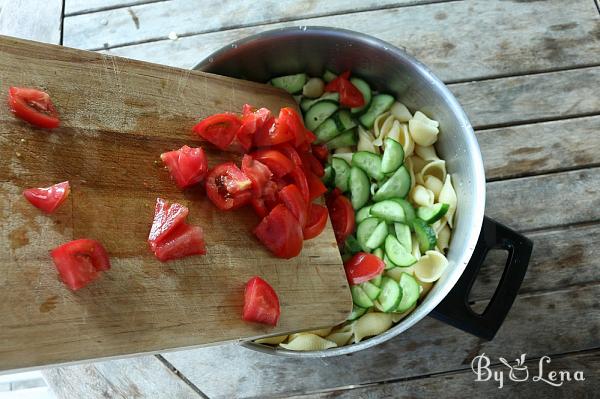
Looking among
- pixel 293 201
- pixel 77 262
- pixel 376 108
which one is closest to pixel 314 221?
pixel 293 201

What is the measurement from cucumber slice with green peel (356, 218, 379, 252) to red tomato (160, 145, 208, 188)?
25.6 inches

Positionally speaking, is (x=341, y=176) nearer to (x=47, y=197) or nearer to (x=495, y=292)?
(x=495, y=292)

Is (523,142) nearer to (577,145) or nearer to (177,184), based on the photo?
(577,145)

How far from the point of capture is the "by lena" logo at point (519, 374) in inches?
78.7

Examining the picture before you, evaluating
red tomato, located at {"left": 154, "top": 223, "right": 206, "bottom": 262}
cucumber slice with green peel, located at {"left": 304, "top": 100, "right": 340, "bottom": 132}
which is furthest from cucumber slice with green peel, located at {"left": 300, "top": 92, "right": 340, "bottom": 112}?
red tomato, located at {"left": 154, "top": 223, "right": 206, "bottom": 262}

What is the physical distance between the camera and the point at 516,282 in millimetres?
1808

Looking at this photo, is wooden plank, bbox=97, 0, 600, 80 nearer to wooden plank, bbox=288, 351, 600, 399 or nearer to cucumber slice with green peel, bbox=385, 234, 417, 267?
cucumber slice with green peel, bbox=385, 234, 417, 267

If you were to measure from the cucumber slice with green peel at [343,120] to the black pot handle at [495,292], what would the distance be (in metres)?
0.65

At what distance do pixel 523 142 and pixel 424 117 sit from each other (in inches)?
19.3

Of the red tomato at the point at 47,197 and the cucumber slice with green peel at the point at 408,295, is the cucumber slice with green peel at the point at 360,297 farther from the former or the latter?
the red tomato at the point at 47,197

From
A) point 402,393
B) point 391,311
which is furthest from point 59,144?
point 402,393

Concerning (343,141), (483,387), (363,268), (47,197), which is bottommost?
(483,387)

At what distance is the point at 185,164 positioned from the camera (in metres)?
1.61

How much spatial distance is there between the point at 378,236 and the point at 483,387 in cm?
69
